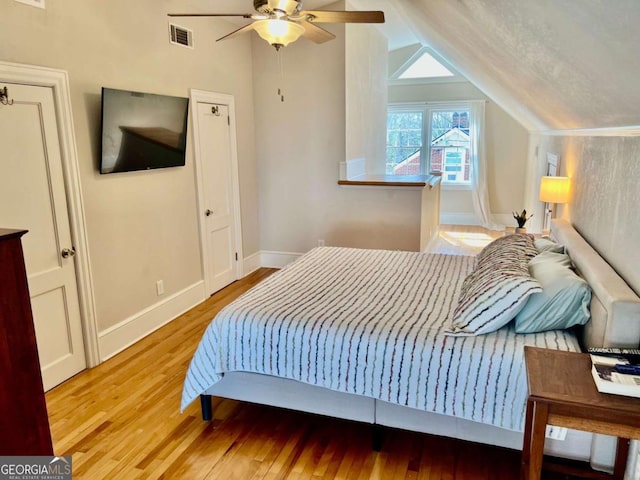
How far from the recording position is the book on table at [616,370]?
1.51 m

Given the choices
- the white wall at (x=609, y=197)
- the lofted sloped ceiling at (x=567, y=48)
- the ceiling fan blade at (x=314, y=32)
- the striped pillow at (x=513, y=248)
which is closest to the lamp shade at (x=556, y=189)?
the white wall at (x=609, y=197)

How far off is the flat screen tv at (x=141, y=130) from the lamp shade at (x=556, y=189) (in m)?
3.14

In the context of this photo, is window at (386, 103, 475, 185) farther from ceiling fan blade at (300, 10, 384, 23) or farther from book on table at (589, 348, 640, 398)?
book on table at (589, 348, 640, 398)

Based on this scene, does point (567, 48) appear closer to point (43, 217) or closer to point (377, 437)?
point (377, 437)

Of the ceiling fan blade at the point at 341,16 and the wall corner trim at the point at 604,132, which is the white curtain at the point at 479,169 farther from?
the ceiling fan blade at the point at 341,16

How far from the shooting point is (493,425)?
6.64 ft

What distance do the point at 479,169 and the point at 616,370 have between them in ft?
21.6

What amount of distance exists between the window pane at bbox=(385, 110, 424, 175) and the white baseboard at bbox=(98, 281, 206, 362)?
16.1ft


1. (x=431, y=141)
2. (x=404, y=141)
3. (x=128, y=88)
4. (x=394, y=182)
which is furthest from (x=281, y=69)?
(x=431, y=141)

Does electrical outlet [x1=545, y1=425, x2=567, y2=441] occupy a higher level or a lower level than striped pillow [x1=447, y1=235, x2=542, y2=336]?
lower

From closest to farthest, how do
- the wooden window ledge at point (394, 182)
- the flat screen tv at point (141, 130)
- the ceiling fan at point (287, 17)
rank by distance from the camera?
1. the ceiling fan at point (287, 17)
2. the flat screen tv at point (141, 130)
3. the wooden window ledge at point (394, 182)

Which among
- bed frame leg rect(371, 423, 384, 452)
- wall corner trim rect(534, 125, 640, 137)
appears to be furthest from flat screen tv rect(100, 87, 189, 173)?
wall corner trim rect(534, 125, 640, 137)

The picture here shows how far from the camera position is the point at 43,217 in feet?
9.25

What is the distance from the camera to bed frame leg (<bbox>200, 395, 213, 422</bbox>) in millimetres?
2547
